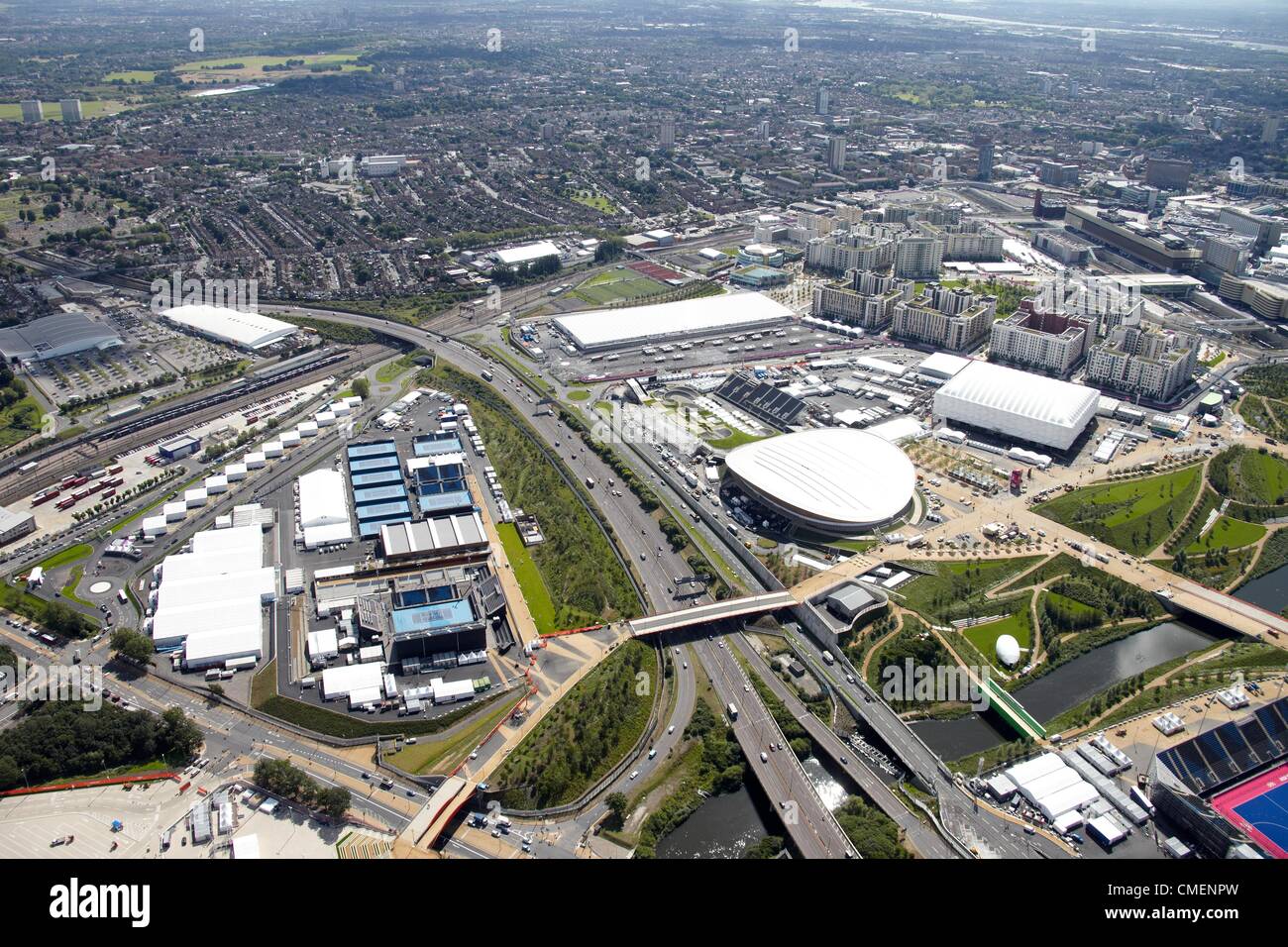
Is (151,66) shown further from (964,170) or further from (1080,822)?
(1080,822)

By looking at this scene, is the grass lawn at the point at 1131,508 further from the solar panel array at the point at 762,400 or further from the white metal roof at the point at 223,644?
the white metal roof at the point at 223,644

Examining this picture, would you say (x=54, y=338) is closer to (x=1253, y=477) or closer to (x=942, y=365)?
(x=942, y=365)

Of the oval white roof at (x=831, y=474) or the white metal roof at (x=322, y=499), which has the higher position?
the oval white roof at (x=831, y=474)

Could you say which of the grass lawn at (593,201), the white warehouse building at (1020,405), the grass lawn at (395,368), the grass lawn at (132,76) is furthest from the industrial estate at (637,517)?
the grass lawn at (132,76)

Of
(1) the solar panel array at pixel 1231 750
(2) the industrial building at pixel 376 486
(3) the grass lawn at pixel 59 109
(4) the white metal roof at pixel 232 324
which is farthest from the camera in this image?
(3) the grass lawn at pixel 59 109

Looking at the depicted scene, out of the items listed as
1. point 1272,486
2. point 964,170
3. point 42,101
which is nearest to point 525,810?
point 1272,486

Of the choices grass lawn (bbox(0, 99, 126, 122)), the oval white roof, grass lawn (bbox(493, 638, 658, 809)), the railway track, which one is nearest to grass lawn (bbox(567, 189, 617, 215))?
the railway track
